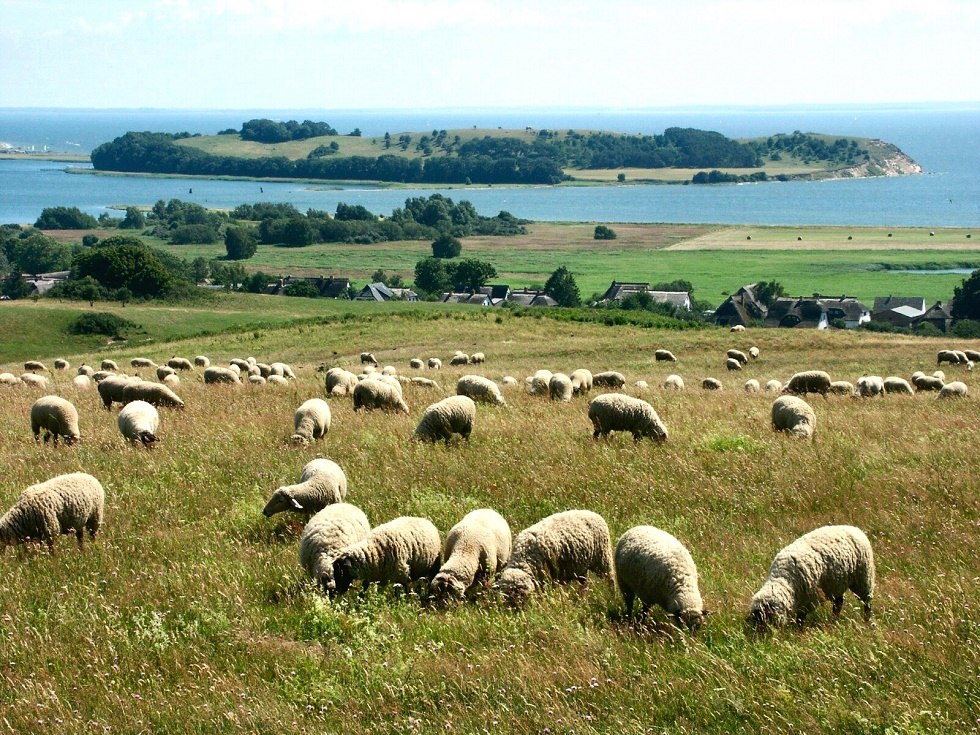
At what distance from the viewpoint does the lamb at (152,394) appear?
67.5ft

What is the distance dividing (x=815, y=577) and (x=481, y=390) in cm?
1240

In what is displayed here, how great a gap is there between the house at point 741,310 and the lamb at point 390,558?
266 ft

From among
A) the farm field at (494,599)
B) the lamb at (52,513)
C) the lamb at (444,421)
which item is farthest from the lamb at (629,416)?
the lamb at (52,513)

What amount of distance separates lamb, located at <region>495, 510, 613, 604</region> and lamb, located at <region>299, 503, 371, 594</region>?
1695 mm

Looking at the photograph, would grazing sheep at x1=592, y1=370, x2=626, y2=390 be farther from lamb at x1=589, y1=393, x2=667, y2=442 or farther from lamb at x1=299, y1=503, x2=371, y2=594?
lamb at x1=299, y1=503, x2=371, y2=594

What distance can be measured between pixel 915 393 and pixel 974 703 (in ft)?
61.6

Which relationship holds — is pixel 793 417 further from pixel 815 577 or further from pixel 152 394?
pixel 152 394

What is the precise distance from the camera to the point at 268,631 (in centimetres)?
884

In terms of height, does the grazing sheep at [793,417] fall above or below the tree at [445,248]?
above

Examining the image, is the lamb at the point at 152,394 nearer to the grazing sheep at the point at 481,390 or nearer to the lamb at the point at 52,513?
the grazing sheep at the point at 481,390

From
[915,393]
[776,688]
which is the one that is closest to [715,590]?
[776,688]

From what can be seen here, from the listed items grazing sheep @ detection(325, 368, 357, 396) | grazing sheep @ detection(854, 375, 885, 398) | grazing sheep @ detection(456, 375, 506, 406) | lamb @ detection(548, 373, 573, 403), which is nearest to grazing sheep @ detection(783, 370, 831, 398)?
grazing sheep @ detection(854, 375, 885, 398)

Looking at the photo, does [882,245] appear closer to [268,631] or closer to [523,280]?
[523,280]

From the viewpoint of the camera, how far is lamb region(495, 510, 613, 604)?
368 inches
